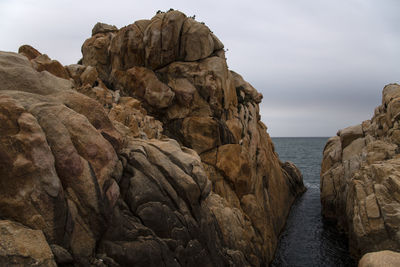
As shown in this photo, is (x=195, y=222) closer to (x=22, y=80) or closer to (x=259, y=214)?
(x=22, y=80)

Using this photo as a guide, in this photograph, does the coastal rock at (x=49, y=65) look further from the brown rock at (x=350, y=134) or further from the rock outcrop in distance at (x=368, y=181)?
the brown rock at (x=350, y=134)

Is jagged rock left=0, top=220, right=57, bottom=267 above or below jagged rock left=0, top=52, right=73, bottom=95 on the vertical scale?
below

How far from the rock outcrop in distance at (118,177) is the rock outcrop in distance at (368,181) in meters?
7.71

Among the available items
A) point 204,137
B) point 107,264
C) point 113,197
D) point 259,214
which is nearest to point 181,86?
point 204,137

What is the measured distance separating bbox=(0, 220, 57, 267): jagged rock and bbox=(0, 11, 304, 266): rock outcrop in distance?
2 centimetres

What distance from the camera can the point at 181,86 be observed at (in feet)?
85.5

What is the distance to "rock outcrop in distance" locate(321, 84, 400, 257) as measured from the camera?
1853 centimetres

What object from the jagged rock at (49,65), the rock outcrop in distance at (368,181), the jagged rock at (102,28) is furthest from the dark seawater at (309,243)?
the jagged rock at (102,28)

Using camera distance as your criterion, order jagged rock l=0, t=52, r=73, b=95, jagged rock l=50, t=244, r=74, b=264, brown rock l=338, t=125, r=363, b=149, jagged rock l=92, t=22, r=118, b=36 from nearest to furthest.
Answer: jagged rock l=50, t=244, r=74, b=264 < jagged rock l=0, t=52, r=73, b=95 < jagged rock l=92, t=22, r=118, b=36 < brown rock l=338, t=125, r=363, b=149

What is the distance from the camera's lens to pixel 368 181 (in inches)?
862

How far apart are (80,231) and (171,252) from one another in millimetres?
4076

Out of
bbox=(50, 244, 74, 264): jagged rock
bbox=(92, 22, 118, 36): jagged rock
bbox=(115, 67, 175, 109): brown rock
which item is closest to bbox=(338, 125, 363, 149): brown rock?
bbox=(115, 67, 175, 109): brown rock

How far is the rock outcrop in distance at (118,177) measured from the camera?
763cm

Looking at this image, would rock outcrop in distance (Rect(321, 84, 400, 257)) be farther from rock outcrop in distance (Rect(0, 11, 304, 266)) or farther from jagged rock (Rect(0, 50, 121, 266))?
jagged rock (Rect(0, 50, 121, 266))
